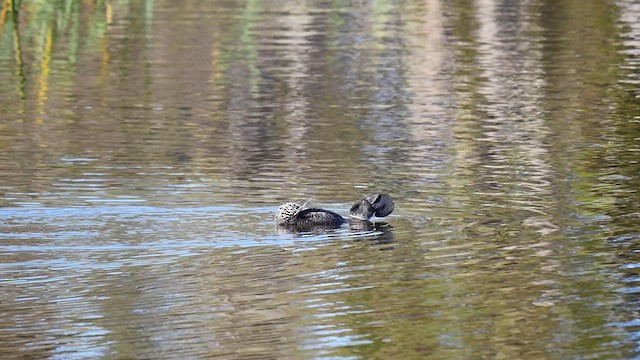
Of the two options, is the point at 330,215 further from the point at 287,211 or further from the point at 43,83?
the point at 43,83

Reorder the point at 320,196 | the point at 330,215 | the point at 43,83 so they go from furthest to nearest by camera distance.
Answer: the point at 43,83 → the point at 320,196 → the point at 330,215

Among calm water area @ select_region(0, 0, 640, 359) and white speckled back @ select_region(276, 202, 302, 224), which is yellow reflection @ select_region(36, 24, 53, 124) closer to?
calm water area @ select_region(0, 0, 640, 359)

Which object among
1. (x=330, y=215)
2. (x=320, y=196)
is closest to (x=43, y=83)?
(x=320, y=196)

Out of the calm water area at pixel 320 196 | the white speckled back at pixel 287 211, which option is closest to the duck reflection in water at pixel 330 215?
the white speckled back at pixel 287 211

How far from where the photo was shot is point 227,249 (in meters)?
9.73

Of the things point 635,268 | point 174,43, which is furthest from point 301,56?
point 635,268

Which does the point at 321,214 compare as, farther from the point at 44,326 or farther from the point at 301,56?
the point at 301,56

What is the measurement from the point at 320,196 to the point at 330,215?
3.46ft

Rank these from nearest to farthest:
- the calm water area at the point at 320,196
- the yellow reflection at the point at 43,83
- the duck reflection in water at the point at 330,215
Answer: the calm water area at the point at 320,196 → the duck reflection in water at the point at 330,215 → the yellow reflection at the point at 43,83

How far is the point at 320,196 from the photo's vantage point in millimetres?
11641

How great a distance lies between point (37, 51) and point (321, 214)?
1243 cm

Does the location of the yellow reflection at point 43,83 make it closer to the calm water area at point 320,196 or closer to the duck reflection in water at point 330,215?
the calm water area at point 320,196

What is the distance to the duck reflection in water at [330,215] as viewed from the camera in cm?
1038

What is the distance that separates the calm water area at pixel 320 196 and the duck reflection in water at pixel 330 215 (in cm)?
11
